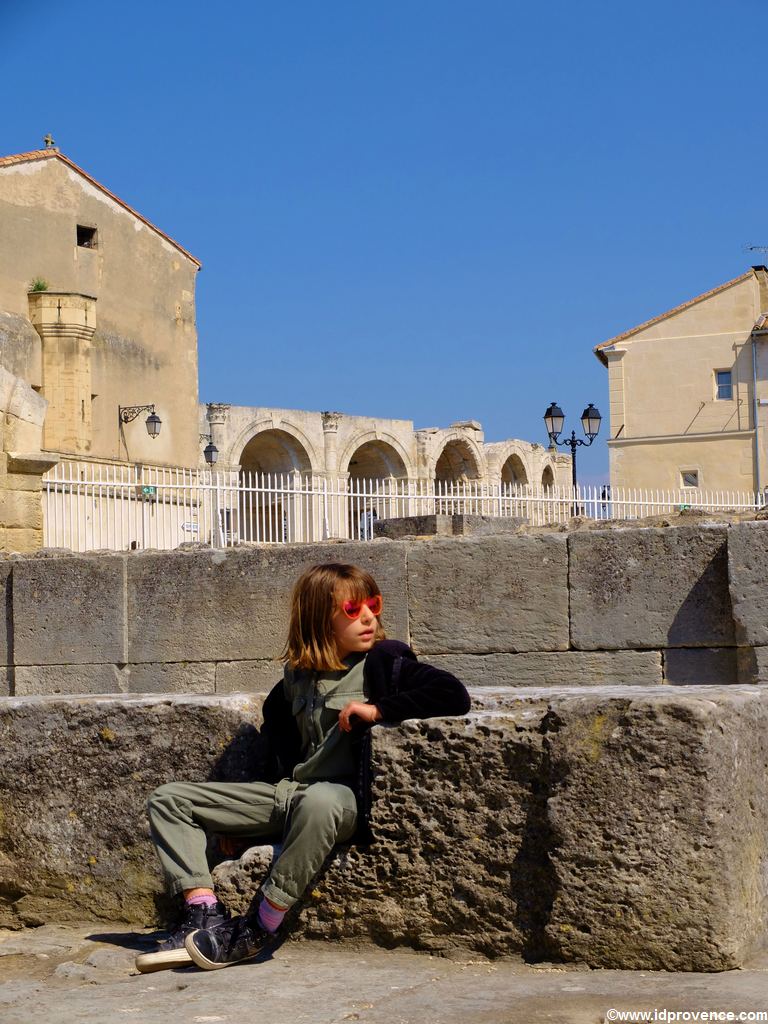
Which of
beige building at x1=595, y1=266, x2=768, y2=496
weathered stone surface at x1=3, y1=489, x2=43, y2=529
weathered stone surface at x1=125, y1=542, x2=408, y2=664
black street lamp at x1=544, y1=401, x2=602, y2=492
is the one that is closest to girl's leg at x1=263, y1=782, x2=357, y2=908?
weathered stone surface at x1=125, y1=542, x2=408, y2=664

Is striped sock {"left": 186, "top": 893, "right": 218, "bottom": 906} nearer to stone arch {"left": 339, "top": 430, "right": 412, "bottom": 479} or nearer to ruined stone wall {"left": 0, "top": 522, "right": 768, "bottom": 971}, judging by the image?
ruined stone wall {"left": 0, "top": 522, "right": 768, "bottom": 971}

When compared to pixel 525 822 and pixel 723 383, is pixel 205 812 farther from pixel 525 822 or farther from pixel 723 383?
pixel 723 383

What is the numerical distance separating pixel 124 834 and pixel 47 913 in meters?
0.41

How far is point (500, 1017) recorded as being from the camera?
3.08 meters

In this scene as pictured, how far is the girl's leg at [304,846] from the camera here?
3.71 m

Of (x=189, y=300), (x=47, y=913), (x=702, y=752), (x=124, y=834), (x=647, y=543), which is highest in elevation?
(x=189, y=300)

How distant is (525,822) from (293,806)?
0.68m

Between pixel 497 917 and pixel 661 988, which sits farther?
pixel 497 917

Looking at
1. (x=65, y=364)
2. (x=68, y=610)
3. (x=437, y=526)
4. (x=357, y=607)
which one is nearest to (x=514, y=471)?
(x=65, y=364)

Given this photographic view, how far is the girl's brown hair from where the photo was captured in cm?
403

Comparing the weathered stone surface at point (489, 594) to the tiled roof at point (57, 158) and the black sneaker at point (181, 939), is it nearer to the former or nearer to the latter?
the black sneaker at point (181, 939)

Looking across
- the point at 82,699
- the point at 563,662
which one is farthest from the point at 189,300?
the point at 82,699

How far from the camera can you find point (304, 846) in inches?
146

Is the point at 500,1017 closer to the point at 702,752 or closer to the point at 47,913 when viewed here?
the point at 702,752
